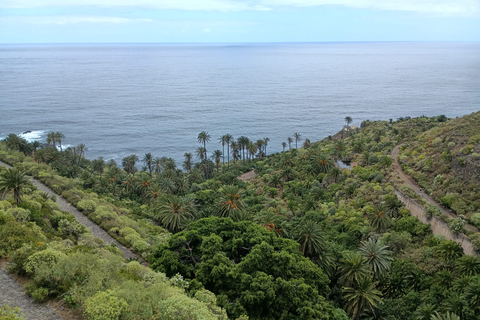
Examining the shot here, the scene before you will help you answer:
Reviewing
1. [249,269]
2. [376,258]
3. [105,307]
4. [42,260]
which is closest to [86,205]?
[42,260]

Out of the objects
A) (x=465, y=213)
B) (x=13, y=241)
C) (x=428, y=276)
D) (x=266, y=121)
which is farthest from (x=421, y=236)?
(x=266, y=121)

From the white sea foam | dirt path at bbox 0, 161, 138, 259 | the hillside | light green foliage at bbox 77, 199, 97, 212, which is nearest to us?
dirt path at bbox 0, 161, 138, 259

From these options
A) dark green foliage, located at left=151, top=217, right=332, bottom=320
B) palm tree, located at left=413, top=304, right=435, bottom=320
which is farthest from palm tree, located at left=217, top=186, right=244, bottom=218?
palm tree, located at left=413, top=304, right=435, bottom=320

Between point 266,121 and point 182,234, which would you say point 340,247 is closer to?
point 182,234

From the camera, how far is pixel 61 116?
497 feet

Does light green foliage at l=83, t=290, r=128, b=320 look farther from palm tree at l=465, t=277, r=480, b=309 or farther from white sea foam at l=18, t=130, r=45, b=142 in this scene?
white sea foam at l=18, t=130, r=45, b=142

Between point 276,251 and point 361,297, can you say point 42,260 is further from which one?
point 361,297

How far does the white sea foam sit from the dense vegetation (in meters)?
Result: 56.9

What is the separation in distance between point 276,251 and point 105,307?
672 inches

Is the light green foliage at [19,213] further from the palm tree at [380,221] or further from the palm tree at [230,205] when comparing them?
the palm tree at [380,221]

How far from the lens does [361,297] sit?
110ft

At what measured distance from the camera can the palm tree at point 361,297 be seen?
33312mm

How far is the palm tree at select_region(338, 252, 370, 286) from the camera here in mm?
35500

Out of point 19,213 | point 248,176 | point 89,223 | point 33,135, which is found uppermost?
point 19,213
